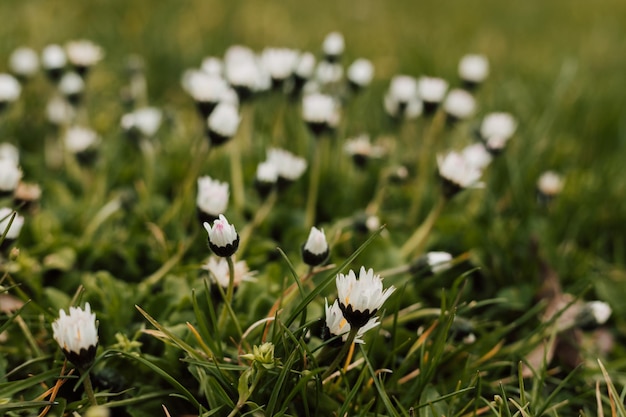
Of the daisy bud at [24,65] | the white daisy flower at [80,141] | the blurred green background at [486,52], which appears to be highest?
the daisy bud at [24,65]

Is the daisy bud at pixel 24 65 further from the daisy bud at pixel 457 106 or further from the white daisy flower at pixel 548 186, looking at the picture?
the white daisy flower at pixel 548 186

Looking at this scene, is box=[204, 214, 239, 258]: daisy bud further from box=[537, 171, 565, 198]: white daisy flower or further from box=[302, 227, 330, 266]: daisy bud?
box=[537, 171, 565, 198]: white daisy flower

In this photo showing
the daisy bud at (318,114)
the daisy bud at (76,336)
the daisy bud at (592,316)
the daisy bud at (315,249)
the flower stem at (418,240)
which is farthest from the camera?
the daisy bud at (318,114)

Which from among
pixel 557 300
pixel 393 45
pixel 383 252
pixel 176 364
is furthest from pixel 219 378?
pixel 393 45

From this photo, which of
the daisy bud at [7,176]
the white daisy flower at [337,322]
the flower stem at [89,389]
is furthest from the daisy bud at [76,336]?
the daisy bud at [7,176]

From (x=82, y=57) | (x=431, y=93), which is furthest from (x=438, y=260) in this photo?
(x=82, y=57)

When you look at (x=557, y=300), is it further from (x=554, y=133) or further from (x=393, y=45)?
(x=393, y=45)
